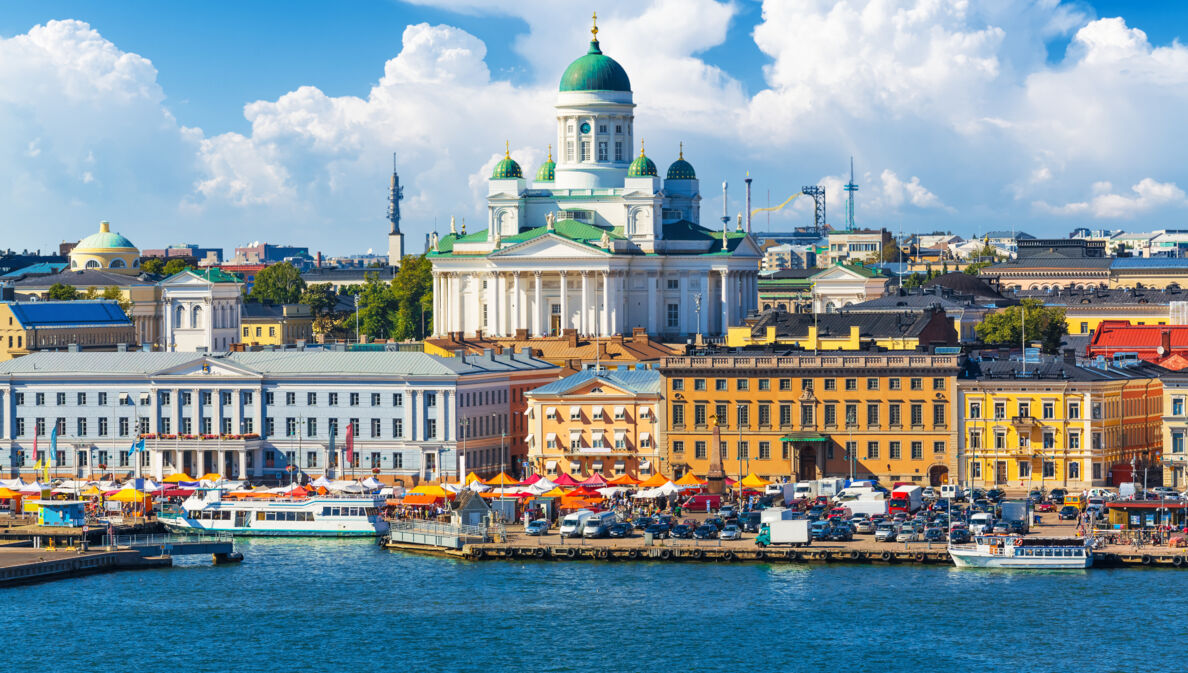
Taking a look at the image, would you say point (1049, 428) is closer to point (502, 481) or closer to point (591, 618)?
point (502, 481)

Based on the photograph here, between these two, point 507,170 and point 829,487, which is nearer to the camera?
point 829,487

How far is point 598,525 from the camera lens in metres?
95.8

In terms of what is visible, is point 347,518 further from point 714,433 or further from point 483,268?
point 483,268

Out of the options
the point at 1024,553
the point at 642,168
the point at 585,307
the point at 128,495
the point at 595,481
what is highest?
the point at 642,168

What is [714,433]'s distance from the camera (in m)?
108

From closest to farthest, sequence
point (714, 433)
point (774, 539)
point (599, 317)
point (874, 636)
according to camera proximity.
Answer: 1. point (874, 636)
2. point (774, 539)
3. point (714, 433)
4. point (599, 317)

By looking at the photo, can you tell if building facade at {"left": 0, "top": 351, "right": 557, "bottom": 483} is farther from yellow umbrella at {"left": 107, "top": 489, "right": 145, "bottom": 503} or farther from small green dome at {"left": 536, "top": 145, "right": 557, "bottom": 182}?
small green dome at {"left": 536, "top": 145, "right": 557, "bottom": 182}

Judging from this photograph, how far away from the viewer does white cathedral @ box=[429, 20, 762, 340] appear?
165250 millimetres

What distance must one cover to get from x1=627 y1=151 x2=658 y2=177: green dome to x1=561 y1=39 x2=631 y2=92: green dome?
5867mm

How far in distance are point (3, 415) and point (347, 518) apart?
23823mm

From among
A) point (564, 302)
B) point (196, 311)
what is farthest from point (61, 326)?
point (564, 302)

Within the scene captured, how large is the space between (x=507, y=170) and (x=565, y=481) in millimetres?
69272

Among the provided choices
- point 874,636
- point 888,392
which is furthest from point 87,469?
point 874,636

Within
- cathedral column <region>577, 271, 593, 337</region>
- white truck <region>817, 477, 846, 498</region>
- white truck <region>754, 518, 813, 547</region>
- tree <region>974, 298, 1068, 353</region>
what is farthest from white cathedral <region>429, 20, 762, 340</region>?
white truck <region>754, 518, 813, 547</region>
